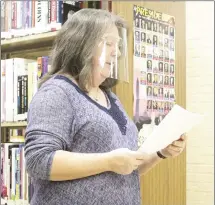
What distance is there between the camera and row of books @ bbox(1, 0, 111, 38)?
201 cm

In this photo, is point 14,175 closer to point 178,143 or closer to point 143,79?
point 143,79

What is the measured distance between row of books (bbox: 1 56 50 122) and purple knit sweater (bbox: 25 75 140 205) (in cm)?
88

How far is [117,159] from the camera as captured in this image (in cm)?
116

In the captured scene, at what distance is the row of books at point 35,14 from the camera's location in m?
2.01

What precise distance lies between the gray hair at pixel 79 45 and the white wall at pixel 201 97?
5.17 feet

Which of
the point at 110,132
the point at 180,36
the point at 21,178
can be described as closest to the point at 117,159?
the point at 110,132

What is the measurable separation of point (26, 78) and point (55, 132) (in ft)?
3.40

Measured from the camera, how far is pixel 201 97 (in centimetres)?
280

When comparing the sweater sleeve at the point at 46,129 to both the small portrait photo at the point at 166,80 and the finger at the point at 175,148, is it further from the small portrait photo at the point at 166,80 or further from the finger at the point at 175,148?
the small portrait photo at the point at 166,80

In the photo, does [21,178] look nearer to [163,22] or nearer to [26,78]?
[26,78]

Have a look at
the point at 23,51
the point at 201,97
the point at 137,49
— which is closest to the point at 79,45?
the point at 137,49

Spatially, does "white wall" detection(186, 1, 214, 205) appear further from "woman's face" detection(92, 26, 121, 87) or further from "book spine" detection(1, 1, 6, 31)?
"woman's face" detection(92, 26, 121, 87)

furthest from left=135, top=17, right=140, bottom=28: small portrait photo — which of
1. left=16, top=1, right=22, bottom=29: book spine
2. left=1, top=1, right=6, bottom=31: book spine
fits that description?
left=1, top=1, right=6, bottom=31: book spine

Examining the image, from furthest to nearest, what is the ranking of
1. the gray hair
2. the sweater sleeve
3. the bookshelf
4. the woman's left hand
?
the bookshelf < the woman's left hand < the gray hair < the sweater sleeve
